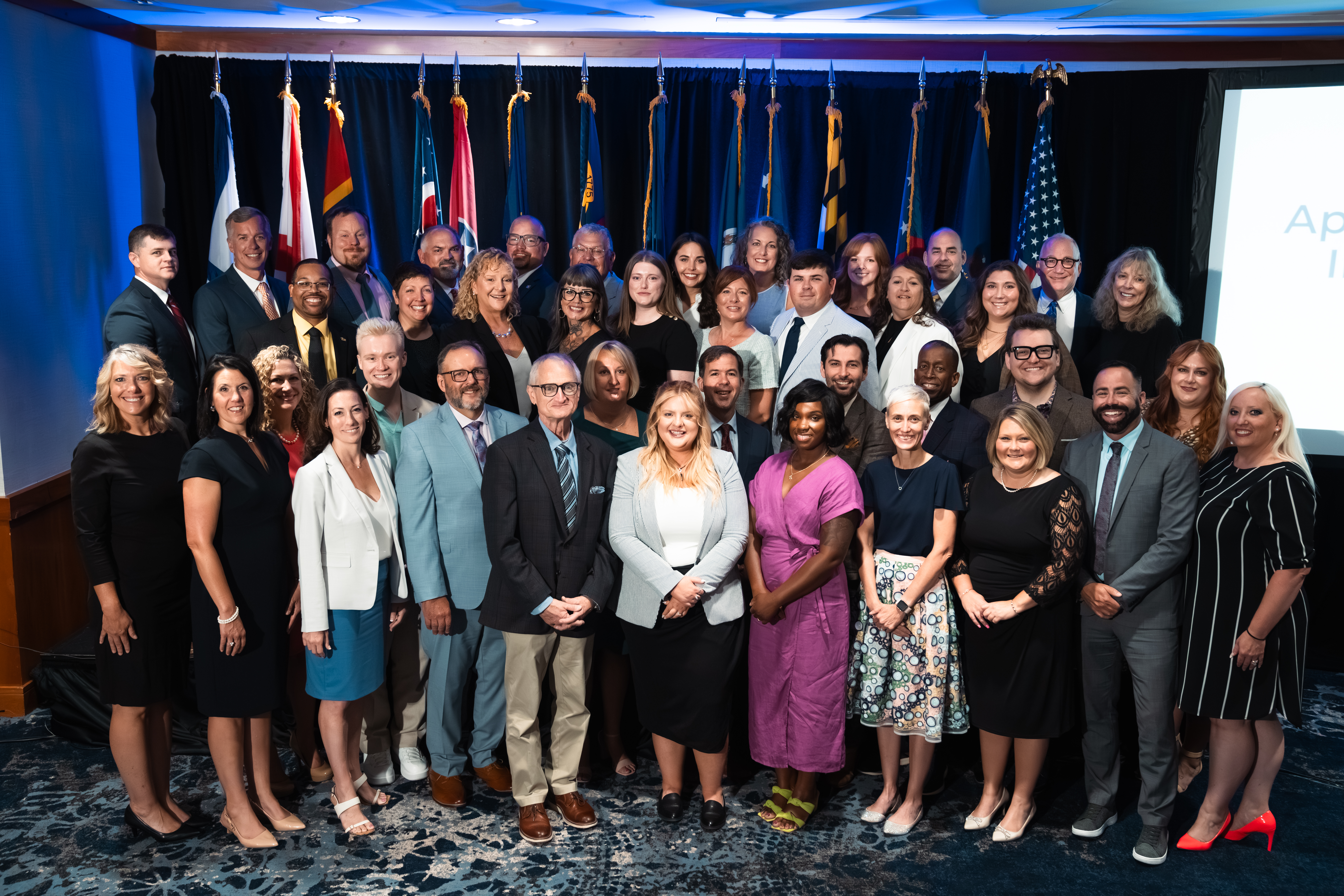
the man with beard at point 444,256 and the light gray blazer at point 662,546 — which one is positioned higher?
the man with beard at point 444,256

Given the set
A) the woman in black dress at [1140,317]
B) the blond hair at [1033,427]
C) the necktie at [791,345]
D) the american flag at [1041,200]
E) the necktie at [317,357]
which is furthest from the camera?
the american flag at [1041,200]

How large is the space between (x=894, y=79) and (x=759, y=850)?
4.63 meters

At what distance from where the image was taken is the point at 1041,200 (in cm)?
564

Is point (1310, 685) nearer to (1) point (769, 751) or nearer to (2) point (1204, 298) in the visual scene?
(2) point (1204, 298)

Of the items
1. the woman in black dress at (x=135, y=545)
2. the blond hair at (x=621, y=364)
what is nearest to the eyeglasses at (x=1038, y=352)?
the blond hair at (x=621, y=364)

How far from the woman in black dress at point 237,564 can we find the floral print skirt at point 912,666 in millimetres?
2026

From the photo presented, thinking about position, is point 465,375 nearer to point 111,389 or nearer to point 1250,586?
point 111,389

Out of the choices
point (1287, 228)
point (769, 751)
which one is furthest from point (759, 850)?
point (1287, 228)

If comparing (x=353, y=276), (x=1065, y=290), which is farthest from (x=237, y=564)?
(x=1065, y=290)

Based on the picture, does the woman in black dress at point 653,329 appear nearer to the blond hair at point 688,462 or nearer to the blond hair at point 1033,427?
the blond hair at point 688,462

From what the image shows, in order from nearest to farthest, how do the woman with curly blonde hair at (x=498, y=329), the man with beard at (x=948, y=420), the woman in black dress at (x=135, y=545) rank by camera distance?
the woman in black dress at (x=135, y=545)
the man with beard at (x=948, y=420)
the woman with curly blonde hair at (x=498, y=329)

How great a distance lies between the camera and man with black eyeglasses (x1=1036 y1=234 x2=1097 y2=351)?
4.70 metres

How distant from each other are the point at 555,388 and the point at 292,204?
328cm

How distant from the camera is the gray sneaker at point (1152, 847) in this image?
3275 millimetres
